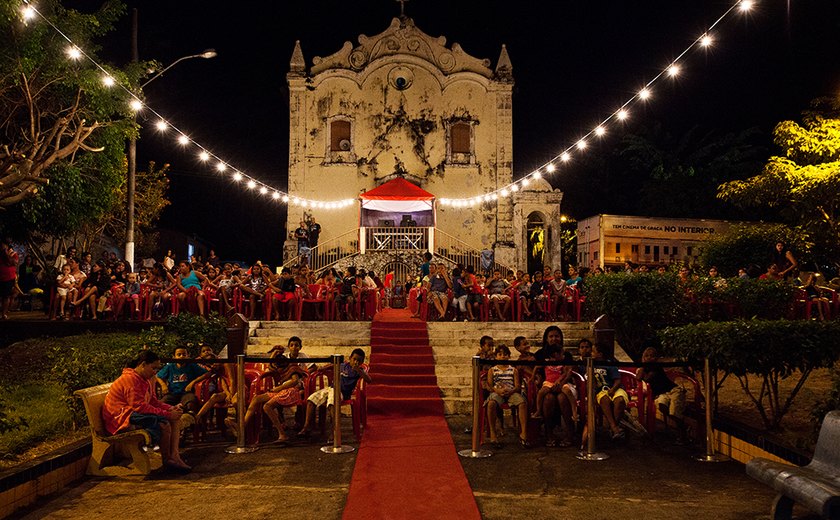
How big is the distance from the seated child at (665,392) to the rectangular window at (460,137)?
18473mm

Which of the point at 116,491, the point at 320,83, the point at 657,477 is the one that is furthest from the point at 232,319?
the point at 320,83

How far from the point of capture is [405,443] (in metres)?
7.67

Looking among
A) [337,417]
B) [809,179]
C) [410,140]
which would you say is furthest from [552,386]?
[410,140]

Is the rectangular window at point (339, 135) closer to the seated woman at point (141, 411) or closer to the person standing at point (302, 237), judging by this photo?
the person standing at point (302, 237)

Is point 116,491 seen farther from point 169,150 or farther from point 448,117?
point 169,150

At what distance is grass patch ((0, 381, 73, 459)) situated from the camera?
20.1 feet

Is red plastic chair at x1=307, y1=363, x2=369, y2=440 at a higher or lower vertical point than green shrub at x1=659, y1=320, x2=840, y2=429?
lower

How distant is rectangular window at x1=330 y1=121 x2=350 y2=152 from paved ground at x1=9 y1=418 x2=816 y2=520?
19.2 meters

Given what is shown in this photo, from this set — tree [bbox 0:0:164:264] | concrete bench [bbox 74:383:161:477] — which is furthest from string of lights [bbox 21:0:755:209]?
concrete bench [bbox 74:383:161:477]

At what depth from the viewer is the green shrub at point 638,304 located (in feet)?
36.6

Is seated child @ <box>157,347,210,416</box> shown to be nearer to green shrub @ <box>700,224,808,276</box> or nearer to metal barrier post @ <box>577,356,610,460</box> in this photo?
metal barrier post @ <box>577,356,610,460</box>

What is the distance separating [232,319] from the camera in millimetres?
10875

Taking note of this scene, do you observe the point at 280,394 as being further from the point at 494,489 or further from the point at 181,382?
the point at 494,489

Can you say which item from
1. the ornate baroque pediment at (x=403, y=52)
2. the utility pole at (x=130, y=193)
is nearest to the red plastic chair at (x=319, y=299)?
the utility pole at (x=130, y=193)
